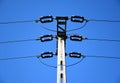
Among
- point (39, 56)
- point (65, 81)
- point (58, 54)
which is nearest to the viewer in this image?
point (65, 81)

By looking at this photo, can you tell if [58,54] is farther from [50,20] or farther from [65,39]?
[50,20]

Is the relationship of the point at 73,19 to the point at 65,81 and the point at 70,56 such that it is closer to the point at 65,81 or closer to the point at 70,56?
the point at 70,56

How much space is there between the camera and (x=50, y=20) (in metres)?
10.1

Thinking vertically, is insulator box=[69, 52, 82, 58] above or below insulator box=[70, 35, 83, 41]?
below

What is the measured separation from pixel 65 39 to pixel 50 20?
2.80 ft

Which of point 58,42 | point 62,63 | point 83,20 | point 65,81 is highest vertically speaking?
point 83,20

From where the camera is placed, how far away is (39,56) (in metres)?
10.1

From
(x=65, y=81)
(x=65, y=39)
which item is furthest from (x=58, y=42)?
(x=65, y=81)

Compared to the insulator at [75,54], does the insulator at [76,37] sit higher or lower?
higher

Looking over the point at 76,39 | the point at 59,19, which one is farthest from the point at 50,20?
the point at 76,39

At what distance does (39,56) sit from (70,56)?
1.18 m

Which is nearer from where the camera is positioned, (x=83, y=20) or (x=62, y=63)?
(x=62, y=63)

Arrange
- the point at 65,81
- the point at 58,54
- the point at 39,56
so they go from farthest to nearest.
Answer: the point at 39,56
the point at 58,54
the point at 65,81

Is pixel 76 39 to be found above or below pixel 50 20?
below
